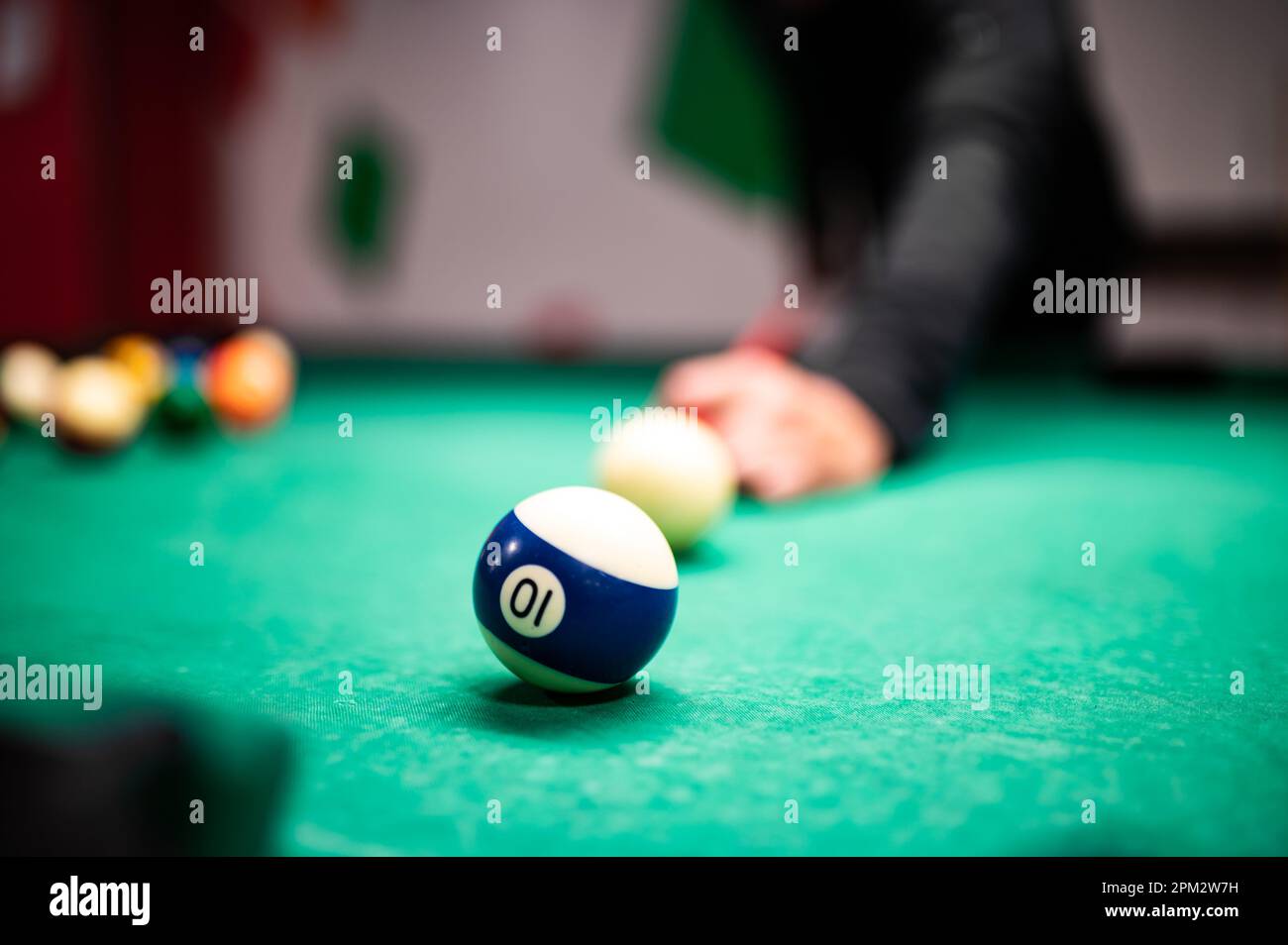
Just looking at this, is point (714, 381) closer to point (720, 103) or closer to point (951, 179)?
point (951, 179)

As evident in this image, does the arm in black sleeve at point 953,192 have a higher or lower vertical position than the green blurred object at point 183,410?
higher

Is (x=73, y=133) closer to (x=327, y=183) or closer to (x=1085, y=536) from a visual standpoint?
(x=327, y=183)

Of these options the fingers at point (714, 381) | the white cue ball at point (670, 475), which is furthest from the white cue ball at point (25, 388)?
the white cue ball at point (670, 475)

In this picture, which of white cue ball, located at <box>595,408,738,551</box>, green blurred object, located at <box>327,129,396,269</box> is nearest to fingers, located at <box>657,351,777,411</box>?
white cue ball, located at <box>595,408,738,551</box>

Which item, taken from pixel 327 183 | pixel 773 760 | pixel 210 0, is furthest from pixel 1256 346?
pixel 773 760

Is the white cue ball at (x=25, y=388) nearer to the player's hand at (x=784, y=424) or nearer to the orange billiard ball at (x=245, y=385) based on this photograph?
the orange billiard ball at (x=245, y=385)

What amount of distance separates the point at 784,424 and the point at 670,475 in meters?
0.55

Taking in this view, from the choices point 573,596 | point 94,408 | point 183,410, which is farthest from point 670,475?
point 183,410

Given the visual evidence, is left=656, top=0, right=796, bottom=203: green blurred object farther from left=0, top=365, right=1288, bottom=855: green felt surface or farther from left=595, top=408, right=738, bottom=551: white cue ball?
left=595, top=408, right=738, bottom=551: white cue ball

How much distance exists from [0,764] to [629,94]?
7106mm

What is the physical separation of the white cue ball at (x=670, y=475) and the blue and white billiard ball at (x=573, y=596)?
1.70 feet

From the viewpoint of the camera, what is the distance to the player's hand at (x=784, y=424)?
219 cm
